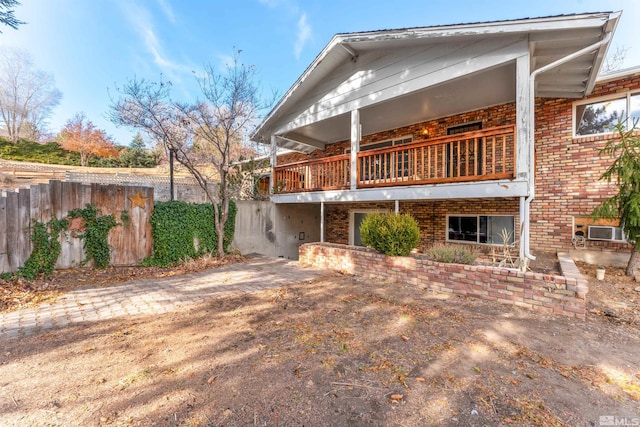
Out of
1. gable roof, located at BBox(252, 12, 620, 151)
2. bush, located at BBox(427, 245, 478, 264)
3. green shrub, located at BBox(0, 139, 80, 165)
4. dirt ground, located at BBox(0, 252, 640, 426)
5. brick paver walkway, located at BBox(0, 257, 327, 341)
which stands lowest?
dirt ground, located at BBox(0, 252, 640, 426)

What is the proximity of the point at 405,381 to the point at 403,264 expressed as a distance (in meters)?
3.37

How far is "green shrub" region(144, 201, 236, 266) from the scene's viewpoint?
6961 millimetres

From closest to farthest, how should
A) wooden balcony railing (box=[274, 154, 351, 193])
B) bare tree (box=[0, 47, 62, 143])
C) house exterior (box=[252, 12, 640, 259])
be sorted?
house exterior (box=[252, 12, 640, 259])
wooden balcony railing (box=[274, 154, 351, 193])
bare tree (box=[0, 47, 62, 143])

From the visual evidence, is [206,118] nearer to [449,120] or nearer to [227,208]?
[227,208]

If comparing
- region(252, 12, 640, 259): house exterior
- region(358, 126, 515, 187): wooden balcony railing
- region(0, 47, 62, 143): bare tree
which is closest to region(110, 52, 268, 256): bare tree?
region(252, 12, 640, 259): house exterior

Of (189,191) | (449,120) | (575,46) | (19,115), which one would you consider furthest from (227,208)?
(19,115)

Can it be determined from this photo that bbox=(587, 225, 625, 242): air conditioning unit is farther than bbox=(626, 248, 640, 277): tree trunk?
Yes

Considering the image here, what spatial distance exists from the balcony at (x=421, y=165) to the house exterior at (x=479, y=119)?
0.13ft

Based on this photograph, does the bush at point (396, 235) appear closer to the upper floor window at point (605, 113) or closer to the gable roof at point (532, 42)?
the gable roof at point (532, 42)

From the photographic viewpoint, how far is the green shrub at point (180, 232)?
6.96m

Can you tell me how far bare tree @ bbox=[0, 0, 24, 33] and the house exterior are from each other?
19.2 feet

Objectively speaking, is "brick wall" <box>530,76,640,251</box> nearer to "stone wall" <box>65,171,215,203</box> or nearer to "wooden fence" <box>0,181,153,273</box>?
"wooden fence" <box>0,181,153,273</box>

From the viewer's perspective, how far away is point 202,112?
8039 mm

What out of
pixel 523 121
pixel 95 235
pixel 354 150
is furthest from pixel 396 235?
pixel 95 235
